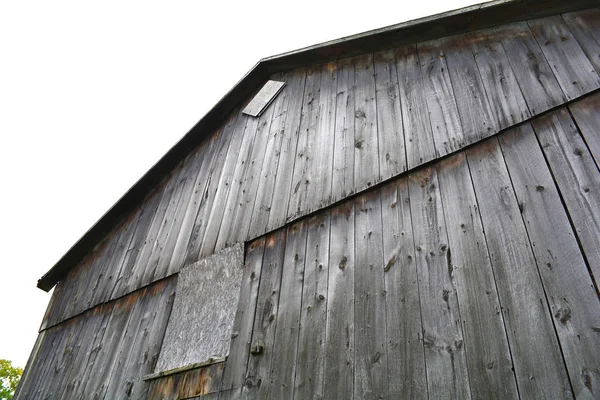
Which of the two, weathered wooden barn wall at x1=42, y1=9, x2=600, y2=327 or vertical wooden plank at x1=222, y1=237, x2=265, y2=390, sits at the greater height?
weathered wooden barn wall at x1=42, y1=9, x2=600, y2=327

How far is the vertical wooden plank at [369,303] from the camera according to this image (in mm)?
2785

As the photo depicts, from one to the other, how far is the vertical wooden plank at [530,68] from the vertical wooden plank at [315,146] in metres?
1.69

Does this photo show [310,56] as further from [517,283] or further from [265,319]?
[517,283]

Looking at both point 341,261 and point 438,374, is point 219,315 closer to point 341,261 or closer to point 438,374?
point 341,261

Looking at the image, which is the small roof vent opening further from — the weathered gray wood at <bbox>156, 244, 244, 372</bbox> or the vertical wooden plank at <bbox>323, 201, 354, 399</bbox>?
the vertical wooden plank at <bbox>323, 201, 354, 399</bbox>

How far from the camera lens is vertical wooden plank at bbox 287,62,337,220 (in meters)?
4.18

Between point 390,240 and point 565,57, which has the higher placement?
point 565,57

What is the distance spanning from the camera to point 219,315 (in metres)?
4.18

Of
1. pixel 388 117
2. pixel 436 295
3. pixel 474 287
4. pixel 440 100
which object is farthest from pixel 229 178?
pixel 474 287

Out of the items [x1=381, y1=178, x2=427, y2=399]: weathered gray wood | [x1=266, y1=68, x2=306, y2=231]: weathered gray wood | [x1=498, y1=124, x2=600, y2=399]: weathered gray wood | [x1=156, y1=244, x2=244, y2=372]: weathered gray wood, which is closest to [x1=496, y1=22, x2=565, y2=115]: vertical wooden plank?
[x1=498, y1=124, x2=600, y2=399]: weathered gray wood

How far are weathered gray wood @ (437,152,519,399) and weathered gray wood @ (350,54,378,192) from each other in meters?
0.64

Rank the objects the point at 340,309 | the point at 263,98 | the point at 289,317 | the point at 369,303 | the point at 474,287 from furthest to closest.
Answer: the point at 263,98 < the point at 289,317 < the point at 340,309 < the point at 369,303 < the point at 474,287

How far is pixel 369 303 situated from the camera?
3133 millimetres

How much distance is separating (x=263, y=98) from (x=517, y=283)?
14.3 ft
